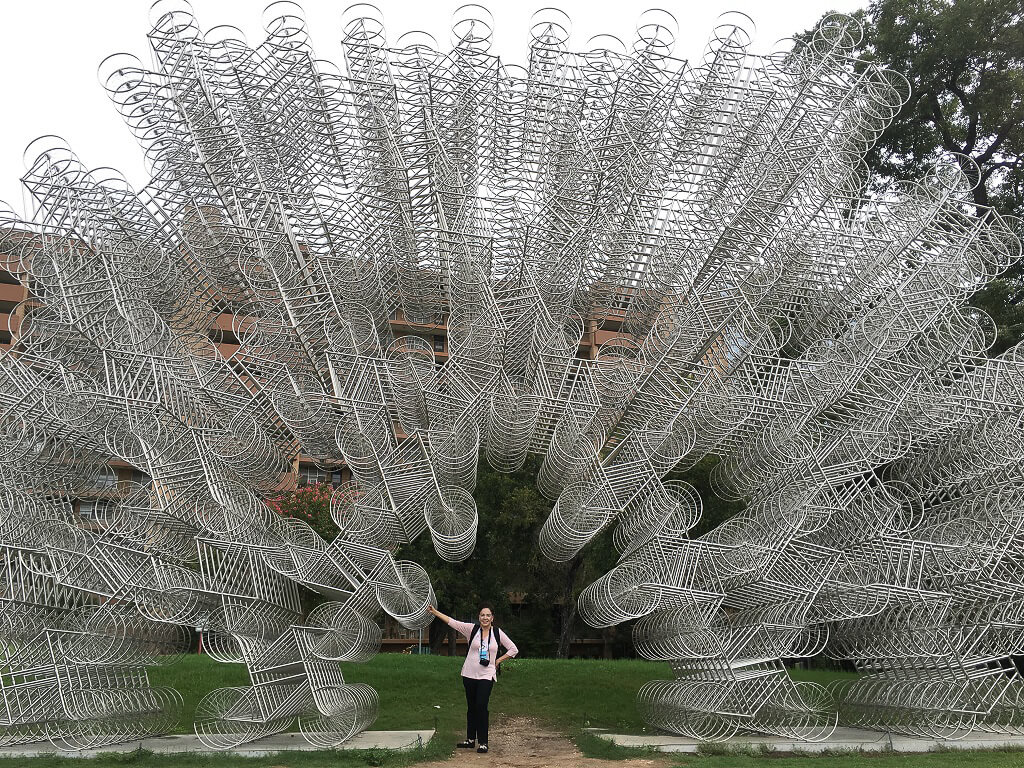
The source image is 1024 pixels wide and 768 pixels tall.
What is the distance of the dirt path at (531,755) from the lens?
11.0 m

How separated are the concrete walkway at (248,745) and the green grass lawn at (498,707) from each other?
0.31 meters

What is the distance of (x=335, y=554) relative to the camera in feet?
41.9

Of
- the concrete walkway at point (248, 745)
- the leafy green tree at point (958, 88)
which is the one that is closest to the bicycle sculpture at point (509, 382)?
the concrete walkway at point (248, 745)

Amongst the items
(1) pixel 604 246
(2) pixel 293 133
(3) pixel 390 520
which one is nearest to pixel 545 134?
(1) pixel 604 246

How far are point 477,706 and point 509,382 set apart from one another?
16.7 feet

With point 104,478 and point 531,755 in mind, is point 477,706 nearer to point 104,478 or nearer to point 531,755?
point 531,755

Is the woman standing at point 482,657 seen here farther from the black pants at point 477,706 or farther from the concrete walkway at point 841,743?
the concrete walkway at point 841,743

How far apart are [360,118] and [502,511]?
990cm

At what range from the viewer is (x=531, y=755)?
1191 cm

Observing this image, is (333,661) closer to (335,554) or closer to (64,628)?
(335,554)

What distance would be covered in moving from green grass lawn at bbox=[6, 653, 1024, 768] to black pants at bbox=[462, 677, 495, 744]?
0.43 meters

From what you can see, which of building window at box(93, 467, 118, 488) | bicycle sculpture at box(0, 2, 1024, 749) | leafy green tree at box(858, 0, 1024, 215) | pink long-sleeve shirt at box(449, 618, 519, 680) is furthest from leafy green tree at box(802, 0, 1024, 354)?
building window at box(93, 467, 118, 488)

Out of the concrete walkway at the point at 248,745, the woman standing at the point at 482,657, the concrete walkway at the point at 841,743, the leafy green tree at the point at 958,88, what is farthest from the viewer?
the leafy green tree at the point at 958,88

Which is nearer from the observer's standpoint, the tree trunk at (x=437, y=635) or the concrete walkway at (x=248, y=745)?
the concrete walkway at (x=248, y=745)
